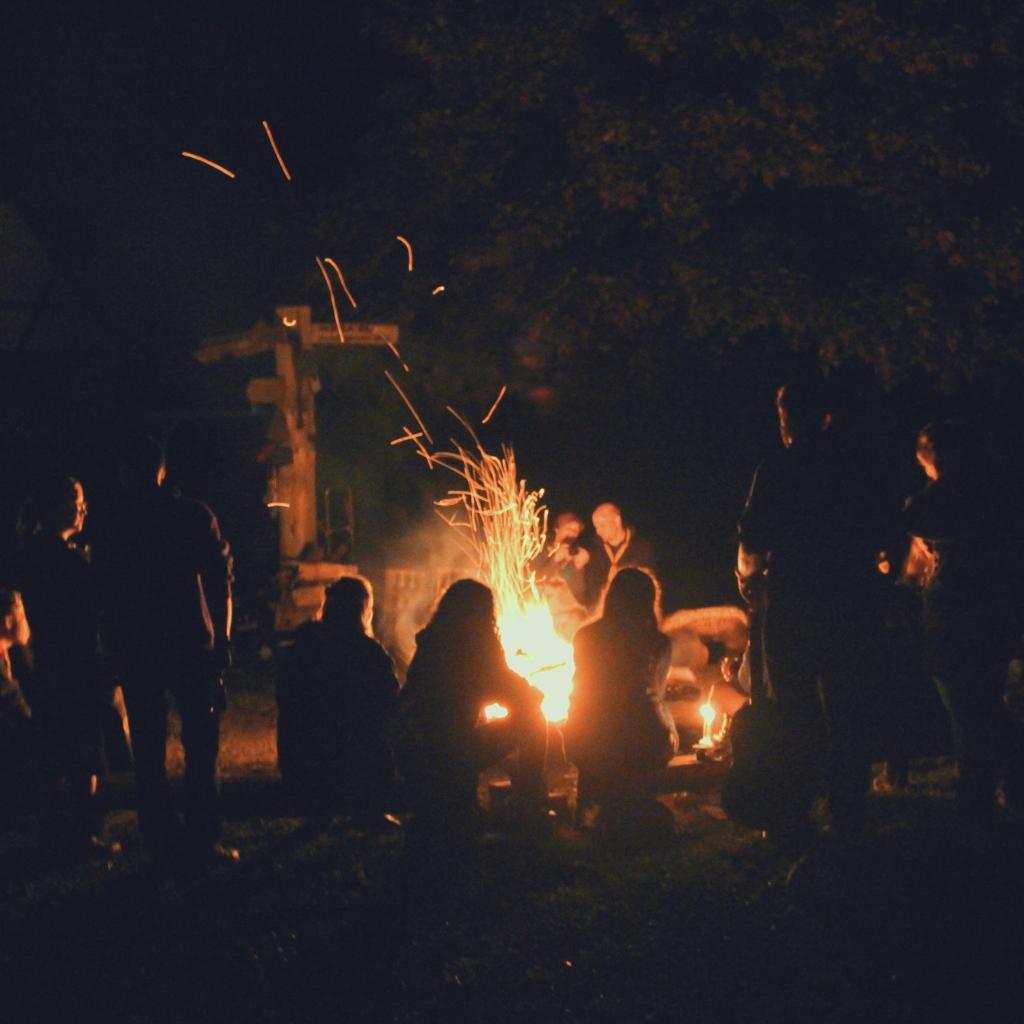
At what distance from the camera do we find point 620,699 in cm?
484

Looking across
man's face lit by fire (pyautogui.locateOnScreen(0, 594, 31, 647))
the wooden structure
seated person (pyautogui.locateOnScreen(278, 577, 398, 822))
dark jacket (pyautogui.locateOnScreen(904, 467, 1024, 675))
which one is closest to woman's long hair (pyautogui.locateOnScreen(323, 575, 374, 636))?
seated person (pyautogui.locateOnScreen(278, 577, 398, 822))

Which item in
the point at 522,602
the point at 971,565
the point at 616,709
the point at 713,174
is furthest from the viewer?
the point at 713,174

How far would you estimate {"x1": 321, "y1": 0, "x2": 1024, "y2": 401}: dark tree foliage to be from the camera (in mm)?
9773

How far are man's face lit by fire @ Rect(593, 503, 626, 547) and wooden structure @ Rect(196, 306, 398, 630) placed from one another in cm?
250

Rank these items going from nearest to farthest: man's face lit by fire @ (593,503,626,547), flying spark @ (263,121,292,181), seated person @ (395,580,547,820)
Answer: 1. seated person @ (395,580,547,820)
2. man's face lit by fire @ (593,503,626,547)
3. flying spark @ (263,121,292,181)

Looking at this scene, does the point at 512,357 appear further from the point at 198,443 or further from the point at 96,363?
the point at 96,363

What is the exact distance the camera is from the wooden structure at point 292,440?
8.62m

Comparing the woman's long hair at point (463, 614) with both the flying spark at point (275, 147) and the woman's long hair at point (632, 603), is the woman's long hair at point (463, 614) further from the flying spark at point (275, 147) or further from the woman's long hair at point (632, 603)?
the flying spark at point (275, 147)

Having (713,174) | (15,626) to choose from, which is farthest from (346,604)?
(713,174)

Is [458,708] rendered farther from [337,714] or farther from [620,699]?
[620,699]

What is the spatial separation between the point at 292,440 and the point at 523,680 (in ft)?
15.4

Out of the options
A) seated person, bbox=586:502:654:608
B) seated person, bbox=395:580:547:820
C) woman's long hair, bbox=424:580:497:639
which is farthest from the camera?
seated person, bbox=586:502:654:608

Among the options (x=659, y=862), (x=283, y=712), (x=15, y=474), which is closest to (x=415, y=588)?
(x=283, y=712)

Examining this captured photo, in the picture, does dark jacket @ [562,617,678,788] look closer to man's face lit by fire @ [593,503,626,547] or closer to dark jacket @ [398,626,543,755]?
dark jacket @ [398,626,543,755]
